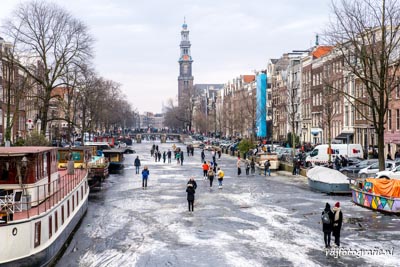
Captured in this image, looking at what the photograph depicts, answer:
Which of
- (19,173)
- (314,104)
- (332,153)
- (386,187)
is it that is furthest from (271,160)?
(19,173)

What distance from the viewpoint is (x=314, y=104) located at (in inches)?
3639

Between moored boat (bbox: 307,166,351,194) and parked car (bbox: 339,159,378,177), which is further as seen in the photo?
parked car (bbox: 339,159,378,177)

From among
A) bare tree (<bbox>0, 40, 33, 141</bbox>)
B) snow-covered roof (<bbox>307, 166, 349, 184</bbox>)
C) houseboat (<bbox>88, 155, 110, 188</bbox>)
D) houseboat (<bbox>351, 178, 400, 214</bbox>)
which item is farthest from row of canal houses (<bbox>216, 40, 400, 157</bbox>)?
bare tree (<bbox>0, 40, 33, 141</bbox>)

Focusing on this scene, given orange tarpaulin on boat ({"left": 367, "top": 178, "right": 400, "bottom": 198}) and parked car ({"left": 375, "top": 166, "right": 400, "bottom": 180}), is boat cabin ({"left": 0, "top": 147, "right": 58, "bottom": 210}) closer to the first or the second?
orange tarpaulin on boat ({"left": 367, "top": 178, "right": 400, "bottom": 198})

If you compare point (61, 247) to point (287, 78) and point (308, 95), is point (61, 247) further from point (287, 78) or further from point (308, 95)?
point (287, 78)

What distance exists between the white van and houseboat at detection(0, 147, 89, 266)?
34531 mm

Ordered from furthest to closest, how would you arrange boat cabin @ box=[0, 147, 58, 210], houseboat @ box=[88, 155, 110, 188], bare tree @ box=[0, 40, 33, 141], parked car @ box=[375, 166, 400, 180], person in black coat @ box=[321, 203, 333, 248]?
bare tree @ box=[0, 40, 33, 141] < houseboat @ box=[88, 155, 110, 188] < parked car @ box=[375, 166, 400, 180] < boat cabin @ box=[0, 147, 58, 210] < person in black coat @ box=[321, 203, 333, 248]

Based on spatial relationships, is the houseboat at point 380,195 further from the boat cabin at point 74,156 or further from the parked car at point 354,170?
the boat cabin at point 74,156

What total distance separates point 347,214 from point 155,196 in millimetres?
13432

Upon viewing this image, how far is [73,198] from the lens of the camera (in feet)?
93.7

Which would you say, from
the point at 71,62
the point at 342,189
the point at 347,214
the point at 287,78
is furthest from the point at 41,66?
the point at 287,78

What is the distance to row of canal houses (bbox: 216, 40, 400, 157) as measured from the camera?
62875 mm

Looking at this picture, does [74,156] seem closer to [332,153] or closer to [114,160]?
[114,160]

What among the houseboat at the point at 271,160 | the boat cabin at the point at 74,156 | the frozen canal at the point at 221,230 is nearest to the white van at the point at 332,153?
the houseboat at the point at 271,160
